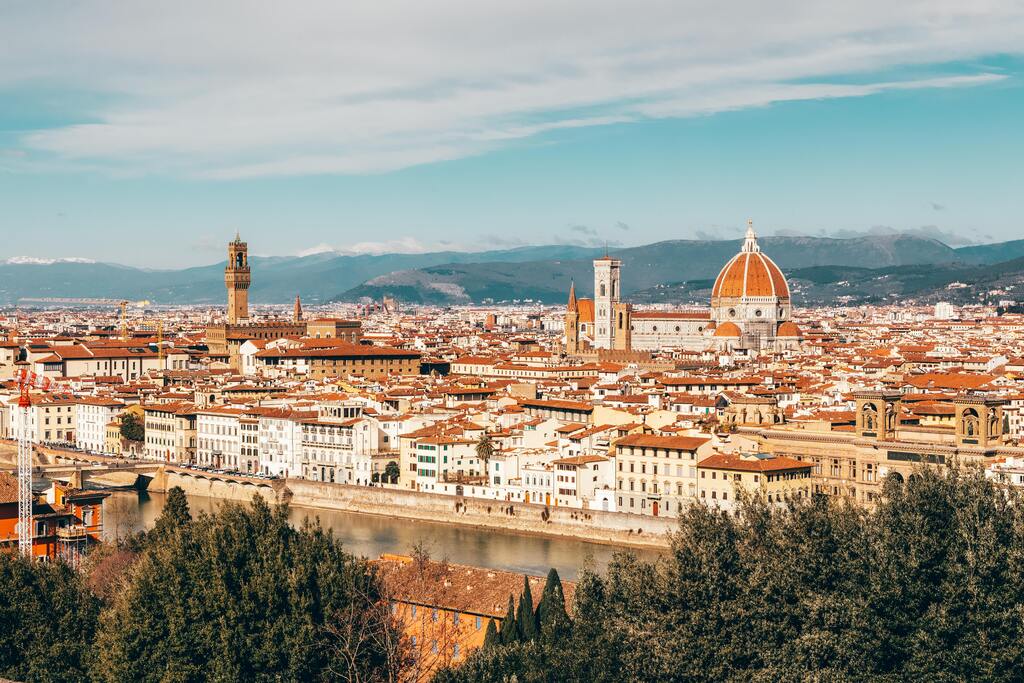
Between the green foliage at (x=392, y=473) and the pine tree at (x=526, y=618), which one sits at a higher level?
the pine tree at (x=526, y=618)

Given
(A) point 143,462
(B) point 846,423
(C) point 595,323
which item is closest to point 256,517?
(B) point 846,423

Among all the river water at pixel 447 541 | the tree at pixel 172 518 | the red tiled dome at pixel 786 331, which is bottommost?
the river water at pixel 447 541

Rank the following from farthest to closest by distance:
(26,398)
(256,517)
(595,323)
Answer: (595,323)
(26,398)
(256,517)

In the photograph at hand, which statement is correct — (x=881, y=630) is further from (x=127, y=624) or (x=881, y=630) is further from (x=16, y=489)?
(x=16, y=489)

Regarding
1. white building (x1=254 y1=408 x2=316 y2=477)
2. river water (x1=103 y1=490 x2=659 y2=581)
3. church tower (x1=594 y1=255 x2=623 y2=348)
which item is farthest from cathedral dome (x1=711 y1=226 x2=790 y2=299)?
river water (x1=103 y1=490 x2=659 y2=581)

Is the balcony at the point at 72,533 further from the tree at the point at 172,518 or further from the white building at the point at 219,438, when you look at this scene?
the white building at the point at 219,438

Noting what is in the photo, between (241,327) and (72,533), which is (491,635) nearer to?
(72,533)

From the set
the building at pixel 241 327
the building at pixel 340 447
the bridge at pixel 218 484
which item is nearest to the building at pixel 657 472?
the building at pixel 340 447
